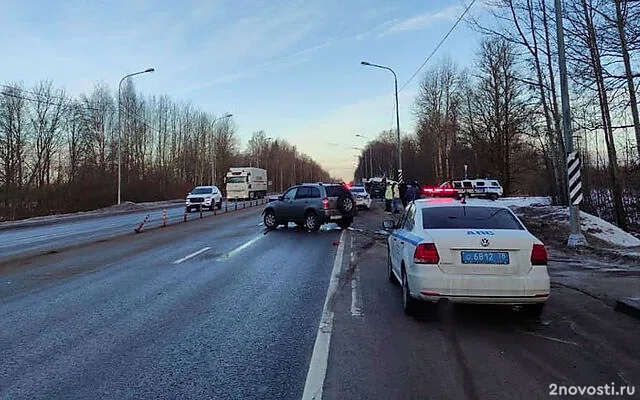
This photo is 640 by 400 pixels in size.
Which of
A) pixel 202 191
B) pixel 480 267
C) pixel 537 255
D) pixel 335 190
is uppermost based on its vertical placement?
pixel 202 191

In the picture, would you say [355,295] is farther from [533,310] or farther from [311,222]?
[311,222]

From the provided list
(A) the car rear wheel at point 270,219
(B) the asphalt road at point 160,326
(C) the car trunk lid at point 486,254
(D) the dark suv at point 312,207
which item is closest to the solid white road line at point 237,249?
(B) the asphalt road at point 160,326

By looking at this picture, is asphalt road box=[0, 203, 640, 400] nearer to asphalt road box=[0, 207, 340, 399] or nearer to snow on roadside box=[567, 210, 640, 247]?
asphalt road box=[0, 207, 340, 399]

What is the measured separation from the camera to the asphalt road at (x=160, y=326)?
466cm

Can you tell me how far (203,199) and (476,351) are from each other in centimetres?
3572

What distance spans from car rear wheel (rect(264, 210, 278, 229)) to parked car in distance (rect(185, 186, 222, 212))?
16307 mm

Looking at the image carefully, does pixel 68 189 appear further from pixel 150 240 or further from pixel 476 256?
pixel 476 256

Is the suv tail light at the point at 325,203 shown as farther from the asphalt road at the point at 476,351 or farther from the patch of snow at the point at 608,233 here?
the asphalt road at the point at 476,351

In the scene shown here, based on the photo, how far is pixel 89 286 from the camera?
31.2ft

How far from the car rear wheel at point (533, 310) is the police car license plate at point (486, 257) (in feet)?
2.50

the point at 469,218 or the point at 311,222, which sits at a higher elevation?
the point at 469,218

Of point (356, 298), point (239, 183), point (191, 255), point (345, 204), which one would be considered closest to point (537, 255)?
point (356, 298)

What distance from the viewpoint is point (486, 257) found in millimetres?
6531

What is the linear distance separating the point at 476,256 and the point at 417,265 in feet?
2.27
